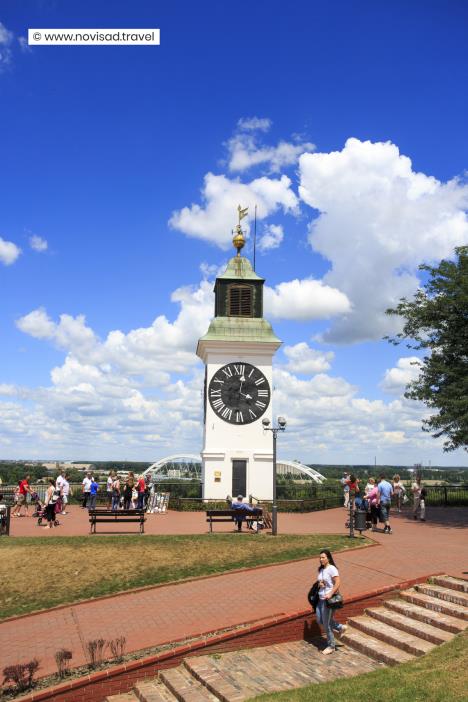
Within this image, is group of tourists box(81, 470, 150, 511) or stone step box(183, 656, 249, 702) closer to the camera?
stone step box(183, 656, 249, 702)

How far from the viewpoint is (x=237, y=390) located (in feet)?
107

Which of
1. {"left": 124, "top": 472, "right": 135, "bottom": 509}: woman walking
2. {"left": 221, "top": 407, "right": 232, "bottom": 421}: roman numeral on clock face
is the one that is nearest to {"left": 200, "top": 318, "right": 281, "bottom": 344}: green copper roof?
{"left": 221, "top": 407, "right": 232, "bottom": 421}: roman numeral on clock face

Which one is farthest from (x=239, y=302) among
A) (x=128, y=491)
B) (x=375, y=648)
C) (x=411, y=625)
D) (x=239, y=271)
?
(x=375, y=648)

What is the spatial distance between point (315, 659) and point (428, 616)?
2.29 metres

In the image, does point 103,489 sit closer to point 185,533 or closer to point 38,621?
point 185,533

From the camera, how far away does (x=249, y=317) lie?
3412 cm

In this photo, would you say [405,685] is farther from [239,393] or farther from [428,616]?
[239,393]

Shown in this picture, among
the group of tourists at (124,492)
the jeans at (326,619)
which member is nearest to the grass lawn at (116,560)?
the jeans at (326,619)

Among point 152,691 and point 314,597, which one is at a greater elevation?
point 314,597

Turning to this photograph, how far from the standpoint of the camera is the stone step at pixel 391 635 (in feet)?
31.4

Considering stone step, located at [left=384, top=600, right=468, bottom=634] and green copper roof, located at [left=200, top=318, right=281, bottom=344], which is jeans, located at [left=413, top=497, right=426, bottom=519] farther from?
stone step, located at [left=384, top=600, right=468, bottom=634]

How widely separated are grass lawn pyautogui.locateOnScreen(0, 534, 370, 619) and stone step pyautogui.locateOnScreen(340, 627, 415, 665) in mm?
4299

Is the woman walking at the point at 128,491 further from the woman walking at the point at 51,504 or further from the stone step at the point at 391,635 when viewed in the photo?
the stone step at the point at 391,635

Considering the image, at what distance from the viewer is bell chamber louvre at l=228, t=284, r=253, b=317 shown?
34188 millimetres
